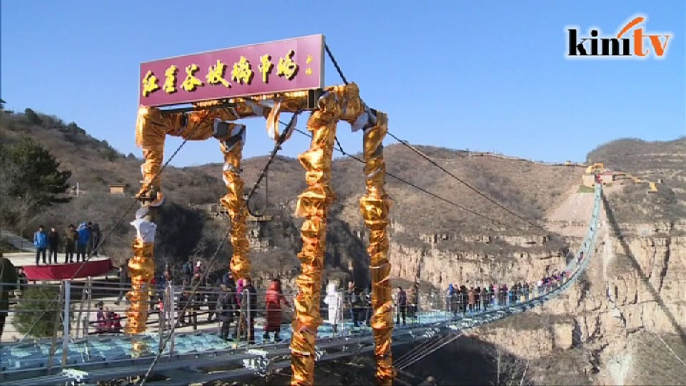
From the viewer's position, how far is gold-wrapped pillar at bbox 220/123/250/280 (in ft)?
30.2

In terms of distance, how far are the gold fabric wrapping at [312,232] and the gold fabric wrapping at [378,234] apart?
1575mm

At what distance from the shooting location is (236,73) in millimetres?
6301

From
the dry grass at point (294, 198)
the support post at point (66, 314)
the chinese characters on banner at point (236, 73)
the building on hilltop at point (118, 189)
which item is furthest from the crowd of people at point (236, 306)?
the building on hilltop at point (118, 189)

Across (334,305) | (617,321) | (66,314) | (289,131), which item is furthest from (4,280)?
(617,321)

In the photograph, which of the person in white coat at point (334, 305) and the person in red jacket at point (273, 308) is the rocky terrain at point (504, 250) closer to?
the person in white coat at point (334, 305)

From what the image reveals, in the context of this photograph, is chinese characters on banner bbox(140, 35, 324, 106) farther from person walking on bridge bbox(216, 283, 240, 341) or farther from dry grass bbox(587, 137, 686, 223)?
dry grass bbox(587, 137, 686, 223)

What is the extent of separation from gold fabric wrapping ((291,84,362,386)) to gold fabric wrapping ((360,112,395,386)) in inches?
62.0

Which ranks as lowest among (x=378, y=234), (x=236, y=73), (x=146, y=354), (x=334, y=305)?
(x=146, y=354)

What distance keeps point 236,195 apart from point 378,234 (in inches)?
111

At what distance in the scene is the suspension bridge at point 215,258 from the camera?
5.44 meters

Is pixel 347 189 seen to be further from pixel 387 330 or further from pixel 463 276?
pixel 387 330

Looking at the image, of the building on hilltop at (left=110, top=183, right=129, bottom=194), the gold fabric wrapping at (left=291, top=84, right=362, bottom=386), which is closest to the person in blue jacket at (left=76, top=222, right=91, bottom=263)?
the gold fabric wrapping at (left=291, top=84, right=362, bottom=386)

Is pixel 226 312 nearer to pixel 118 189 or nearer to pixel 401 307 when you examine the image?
pixel 401 307

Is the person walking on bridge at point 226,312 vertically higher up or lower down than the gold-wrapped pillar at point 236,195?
lower down
